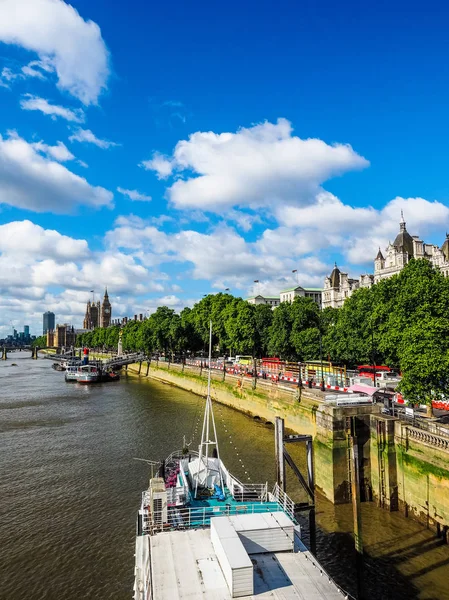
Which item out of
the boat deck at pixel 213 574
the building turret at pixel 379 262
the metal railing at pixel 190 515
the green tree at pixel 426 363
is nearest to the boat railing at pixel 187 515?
the metal railing at pixel 190 515

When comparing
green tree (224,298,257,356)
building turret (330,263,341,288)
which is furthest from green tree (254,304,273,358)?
building turret (330,263,341,288)

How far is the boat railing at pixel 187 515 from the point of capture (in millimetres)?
16188

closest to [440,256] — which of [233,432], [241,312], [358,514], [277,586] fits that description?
[241,312]

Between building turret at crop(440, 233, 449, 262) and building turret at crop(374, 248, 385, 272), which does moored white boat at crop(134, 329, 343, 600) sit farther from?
building turret at crop(374, 248, 385, 272)

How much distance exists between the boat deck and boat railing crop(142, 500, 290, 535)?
1389mm

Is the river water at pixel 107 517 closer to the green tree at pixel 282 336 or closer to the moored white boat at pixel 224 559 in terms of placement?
the moored white boat at pixel 224 559

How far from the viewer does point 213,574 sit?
40.2ft

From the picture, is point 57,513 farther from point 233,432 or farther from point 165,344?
point 165,344

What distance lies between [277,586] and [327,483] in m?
15.2

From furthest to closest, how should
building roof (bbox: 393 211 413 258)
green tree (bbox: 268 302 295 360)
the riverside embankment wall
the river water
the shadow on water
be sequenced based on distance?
building roof (bbox: 393 211 413 258), green tree (bbox: 268 302 295 360), the riverside embankment wall, the river water, the shadow on water

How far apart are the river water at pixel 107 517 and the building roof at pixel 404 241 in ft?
275

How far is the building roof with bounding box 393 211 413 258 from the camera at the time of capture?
114875mm

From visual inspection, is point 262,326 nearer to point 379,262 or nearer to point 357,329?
point 357,329

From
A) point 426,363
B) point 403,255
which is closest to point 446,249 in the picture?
point 403,255
